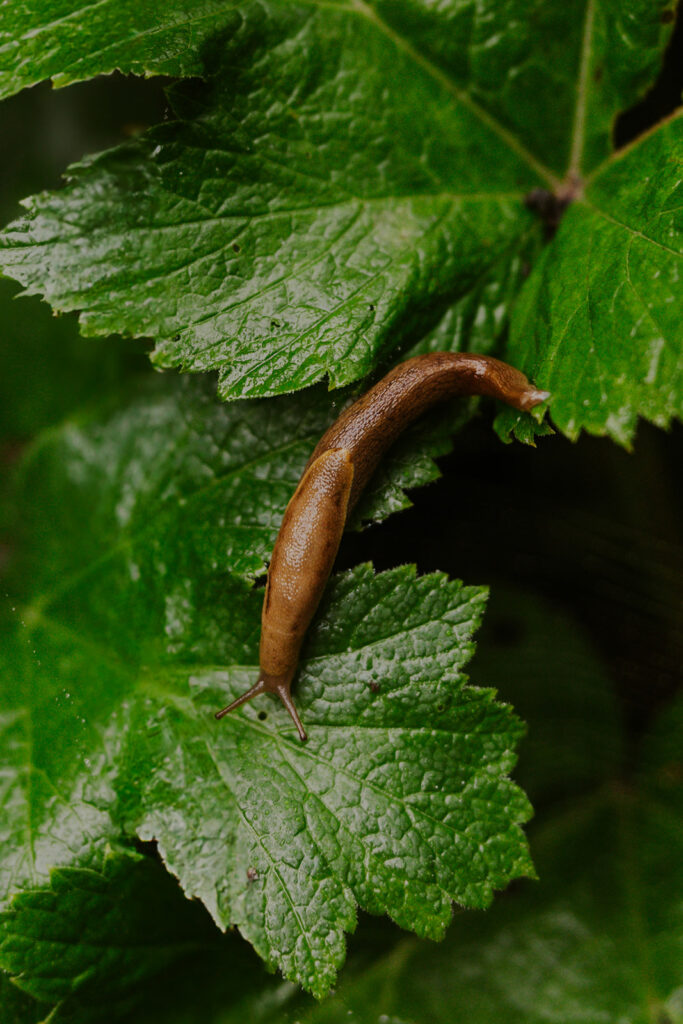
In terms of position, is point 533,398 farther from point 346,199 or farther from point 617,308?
point 346,199

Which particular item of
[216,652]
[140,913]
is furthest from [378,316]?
[140,913]

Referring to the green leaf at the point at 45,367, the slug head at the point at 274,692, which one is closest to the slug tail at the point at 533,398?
the slug head at the point at 274,692

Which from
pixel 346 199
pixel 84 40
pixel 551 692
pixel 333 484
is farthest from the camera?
pixel 551 692

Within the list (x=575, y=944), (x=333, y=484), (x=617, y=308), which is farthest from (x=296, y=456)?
(x=575, y=944)

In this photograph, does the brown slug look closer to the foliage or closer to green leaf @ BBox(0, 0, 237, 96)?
the foliage

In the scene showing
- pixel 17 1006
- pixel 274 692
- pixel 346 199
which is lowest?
pixel 17 1006

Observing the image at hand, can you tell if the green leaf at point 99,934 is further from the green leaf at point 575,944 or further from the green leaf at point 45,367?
the green leaf at point 45,367
